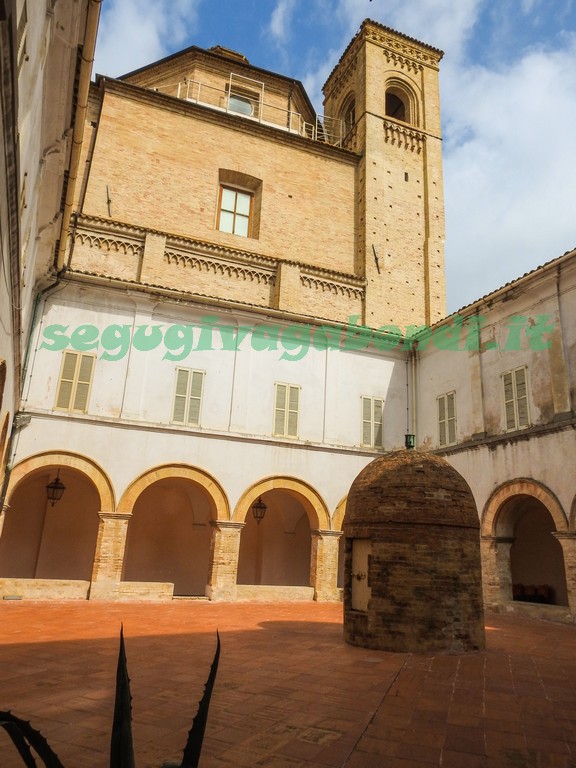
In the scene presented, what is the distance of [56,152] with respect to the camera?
28.5 ft

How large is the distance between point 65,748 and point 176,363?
40.0ft

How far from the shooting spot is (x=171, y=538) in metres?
17.4

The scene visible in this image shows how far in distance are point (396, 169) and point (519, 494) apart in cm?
1460

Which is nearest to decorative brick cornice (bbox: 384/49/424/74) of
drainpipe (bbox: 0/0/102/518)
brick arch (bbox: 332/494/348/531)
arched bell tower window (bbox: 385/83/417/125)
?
arched bell tower window (bbox: 385/83/417/125)

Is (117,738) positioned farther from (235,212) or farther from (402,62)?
(402,62)

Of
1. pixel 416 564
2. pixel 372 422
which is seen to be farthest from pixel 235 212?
pixel 416 564

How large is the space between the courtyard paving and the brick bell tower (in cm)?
1380

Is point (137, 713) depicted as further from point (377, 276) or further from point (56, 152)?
point (377, 276)

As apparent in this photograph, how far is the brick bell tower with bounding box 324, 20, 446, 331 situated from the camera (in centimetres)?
2077

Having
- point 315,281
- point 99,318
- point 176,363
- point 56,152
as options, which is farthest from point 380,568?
point 315,281

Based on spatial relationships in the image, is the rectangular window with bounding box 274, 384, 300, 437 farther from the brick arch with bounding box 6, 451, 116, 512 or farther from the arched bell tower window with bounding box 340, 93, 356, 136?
the arched bell tower window with bounding box 340, 93, 356, 136

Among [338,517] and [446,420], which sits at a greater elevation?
[446,420]

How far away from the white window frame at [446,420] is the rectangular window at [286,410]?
14.3 ft

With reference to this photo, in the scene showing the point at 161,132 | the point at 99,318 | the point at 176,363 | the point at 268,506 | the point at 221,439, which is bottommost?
the point at 268,506
